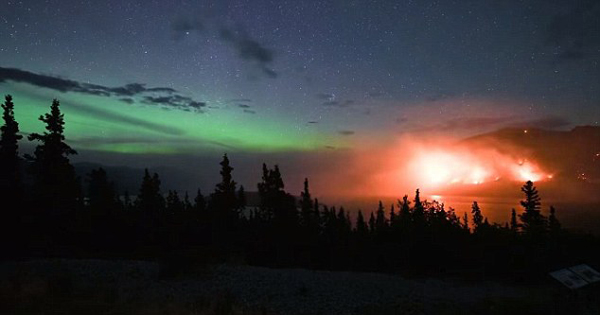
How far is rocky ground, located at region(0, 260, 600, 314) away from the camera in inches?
512

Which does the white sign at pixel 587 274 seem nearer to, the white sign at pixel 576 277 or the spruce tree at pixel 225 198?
the white sign at pixel 576 277

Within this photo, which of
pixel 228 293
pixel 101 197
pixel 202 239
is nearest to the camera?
pixel 228 293

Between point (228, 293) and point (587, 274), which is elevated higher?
point (587, 274)

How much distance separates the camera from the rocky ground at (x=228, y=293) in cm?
1299

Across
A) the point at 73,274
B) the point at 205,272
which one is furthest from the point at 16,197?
the point at 205,272

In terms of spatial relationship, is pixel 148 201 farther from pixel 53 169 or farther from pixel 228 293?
pixel 228 293

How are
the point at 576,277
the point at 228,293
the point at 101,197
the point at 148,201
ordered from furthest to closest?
the point at 148,201
the point at 101,197
the point at 576,277
the point at 228,293

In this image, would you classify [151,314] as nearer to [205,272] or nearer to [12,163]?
[205,272]

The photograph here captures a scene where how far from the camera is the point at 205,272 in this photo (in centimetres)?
2117

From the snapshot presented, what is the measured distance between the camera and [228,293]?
1588 centimetres

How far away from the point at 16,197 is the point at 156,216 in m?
16.0

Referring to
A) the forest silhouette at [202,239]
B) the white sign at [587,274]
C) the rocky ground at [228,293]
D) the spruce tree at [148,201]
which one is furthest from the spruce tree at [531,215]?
the spruce tree at [148,201]

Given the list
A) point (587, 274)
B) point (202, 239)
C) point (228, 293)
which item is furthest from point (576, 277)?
point (202, 239)

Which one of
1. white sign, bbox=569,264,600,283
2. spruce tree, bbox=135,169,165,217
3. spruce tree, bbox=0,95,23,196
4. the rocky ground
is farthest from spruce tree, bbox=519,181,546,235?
spruce tree, bbox=0,95,23,196
